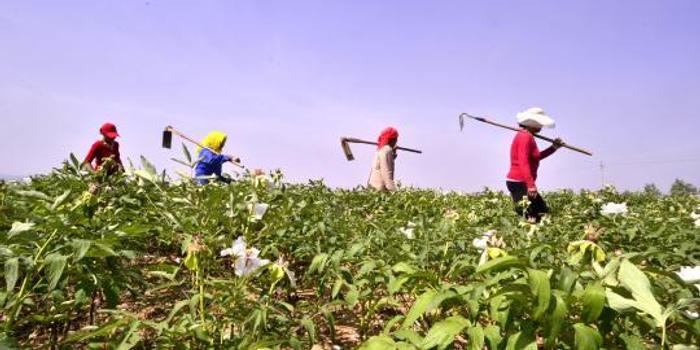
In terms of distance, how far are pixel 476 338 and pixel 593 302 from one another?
27cm

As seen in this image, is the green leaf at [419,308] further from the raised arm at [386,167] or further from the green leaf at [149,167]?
the raised arm at [386,167]

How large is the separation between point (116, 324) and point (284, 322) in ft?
1.78

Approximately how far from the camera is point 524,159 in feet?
20.7

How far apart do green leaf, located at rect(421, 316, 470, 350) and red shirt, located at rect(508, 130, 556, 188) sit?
5178 millimetres

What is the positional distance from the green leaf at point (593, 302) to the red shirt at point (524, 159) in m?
5.23

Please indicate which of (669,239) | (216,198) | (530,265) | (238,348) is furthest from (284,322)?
(669,239)

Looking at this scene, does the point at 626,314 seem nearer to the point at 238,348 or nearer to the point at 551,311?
the point at 551,311

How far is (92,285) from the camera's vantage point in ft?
5.88

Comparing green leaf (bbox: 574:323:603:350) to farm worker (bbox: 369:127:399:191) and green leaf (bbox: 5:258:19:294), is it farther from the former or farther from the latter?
farm worker (bbox: 369:127:399:191)

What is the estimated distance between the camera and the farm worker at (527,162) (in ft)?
20.6

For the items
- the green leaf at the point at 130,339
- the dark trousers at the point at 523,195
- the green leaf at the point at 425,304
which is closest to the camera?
the green leaf at the point at 425,304

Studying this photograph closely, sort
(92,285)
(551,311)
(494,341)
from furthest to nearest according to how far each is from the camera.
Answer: (92,285) → (494,341) → (551,311)

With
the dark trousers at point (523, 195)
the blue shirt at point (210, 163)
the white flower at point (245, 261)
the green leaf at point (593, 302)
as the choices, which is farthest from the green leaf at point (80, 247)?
the blue shirt at point (210, 163)

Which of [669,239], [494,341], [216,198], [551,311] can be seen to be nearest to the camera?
[551,311]
